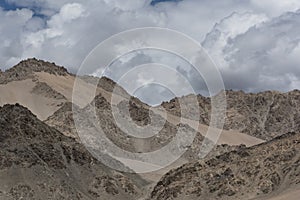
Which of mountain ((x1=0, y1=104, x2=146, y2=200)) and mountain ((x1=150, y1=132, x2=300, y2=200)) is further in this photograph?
mountain ((x1=150, y1=132, x2=300, y2=200))

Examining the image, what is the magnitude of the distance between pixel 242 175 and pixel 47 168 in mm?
43612

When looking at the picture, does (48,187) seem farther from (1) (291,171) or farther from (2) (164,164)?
(2) (164,164)

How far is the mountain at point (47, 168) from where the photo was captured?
5054 inches

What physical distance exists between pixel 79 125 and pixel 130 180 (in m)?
38.4

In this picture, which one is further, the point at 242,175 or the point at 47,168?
the point at 47,168

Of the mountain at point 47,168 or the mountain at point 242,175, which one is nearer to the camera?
the mountain at point 47,168

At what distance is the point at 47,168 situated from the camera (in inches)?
5453

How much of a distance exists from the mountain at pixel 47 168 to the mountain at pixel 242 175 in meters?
13.2

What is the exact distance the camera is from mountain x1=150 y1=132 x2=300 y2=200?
129m

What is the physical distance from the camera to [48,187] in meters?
130

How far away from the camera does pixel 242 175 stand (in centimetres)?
13612

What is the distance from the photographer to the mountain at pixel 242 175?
423 ft

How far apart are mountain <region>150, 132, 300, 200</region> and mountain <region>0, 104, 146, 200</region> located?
13.2 meters

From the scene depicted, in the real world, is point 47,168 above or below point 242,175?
below
